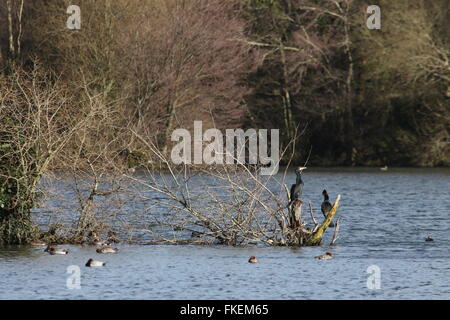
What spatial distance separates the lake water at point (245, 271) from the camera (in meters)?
18.3

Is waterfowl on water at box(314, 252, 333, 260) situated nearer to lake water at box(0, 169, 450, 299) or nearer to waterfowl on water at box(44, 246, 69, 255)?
lake water at box(0, 169, 450, 299)

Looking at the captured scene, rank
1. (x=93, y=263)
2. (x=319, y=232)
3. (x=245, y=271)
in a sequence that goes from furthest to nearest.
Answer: (x=319, y=232), (x=93, y=263), (x=245, y=271)

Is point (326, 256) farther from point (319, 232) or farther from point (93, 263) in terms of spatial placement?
point (93, 263)

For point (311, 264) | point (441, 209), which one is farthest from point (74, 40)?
point (311, 264)

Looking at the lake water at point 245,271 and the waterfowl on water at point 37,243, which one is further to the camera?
the waterfowl on water at point 37,243

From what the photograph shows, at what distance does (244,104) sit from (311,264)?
33.5 metres

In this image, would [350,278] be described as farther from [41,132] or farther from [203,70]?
[203,70]

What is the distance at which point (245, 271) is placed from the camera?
20.2 meters

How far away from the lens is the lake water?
18.3 m

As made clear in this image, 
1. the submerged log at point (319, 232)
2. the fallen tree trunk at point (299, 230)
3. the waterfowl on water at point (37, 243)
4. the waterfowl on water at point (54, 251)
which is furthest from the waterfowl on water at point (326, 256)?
the waterfowl on water at point (37, 243)

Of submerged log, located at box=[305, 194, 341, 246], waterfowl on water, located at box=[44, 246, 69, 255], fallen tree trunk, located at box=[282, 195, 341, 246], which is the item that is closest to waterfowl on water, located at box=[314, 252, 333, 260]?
fallen tree trunk, located at box=[282, 195, 341, 246]

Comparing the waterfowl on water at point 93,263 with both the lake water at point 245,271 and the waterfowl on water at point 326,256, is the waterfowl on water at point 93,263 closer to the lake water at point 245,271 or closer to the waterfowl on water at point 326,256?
the lake water at point 245,271

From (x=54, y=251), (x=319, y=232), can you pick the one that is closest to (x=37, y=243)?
(x=54, y=251)
